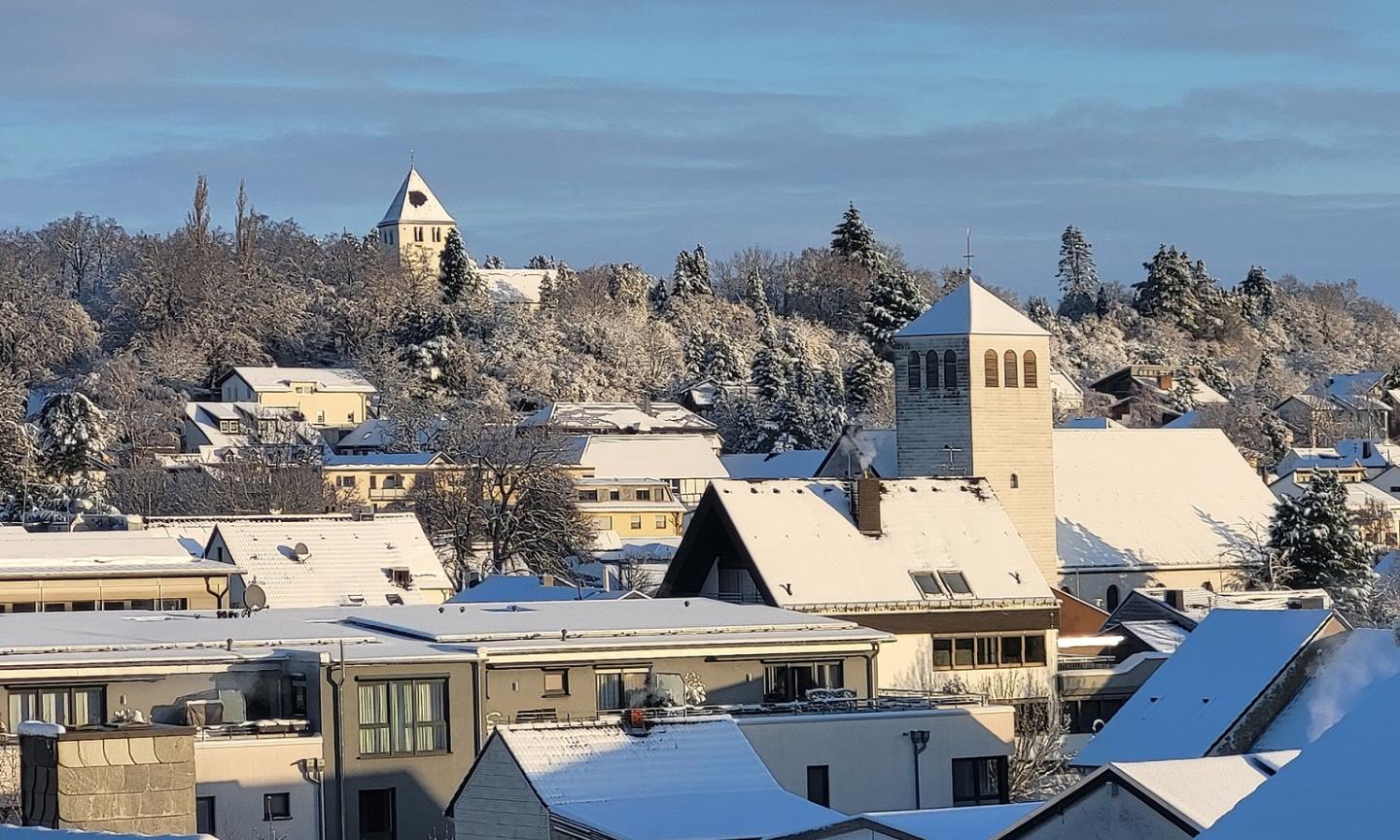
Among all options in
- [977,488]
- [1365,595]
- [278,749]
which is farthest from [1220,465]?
[278,749]

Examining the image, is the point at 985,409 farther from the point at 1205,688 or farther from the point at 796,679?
the point at 1205,688

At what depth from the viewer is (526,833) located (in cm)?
2253

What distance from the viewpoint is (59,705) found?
28516mm

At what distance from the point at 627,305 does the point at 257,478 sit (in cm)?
5046

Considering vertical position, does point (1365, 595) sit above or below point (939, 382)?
below

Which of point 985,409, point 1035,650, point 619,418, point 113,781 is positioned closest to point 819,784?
point 113,781

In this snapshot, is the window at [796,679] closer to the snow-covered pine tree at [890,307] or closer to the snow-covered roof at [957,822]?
the snow-covered roof at [957,822]

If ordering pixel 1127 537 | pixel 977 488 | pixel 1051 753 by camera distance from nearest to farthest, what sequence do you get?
pixel 1051 753 → pixel 977 488 → pixel 1127 537

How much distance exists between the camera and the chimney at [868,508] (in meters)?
44.0

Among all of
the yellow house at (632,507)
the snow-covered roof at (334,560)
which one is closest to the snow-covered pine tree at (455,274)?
the yellow house at (632,507)

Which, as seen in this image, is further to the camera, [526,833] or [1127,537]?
[1127,537]

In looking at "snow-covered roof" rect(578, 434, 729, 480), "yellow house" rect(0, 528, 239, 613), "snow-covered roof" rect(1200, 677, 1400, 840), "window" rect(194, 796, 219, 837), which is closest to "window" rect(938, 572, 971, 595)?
"yellow house" rect(0, 528, 239, 613)

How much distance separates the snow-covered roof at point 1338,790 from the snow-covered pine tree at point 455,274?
11079 cm

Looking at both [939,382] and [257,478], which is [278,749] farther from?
[257,478]
